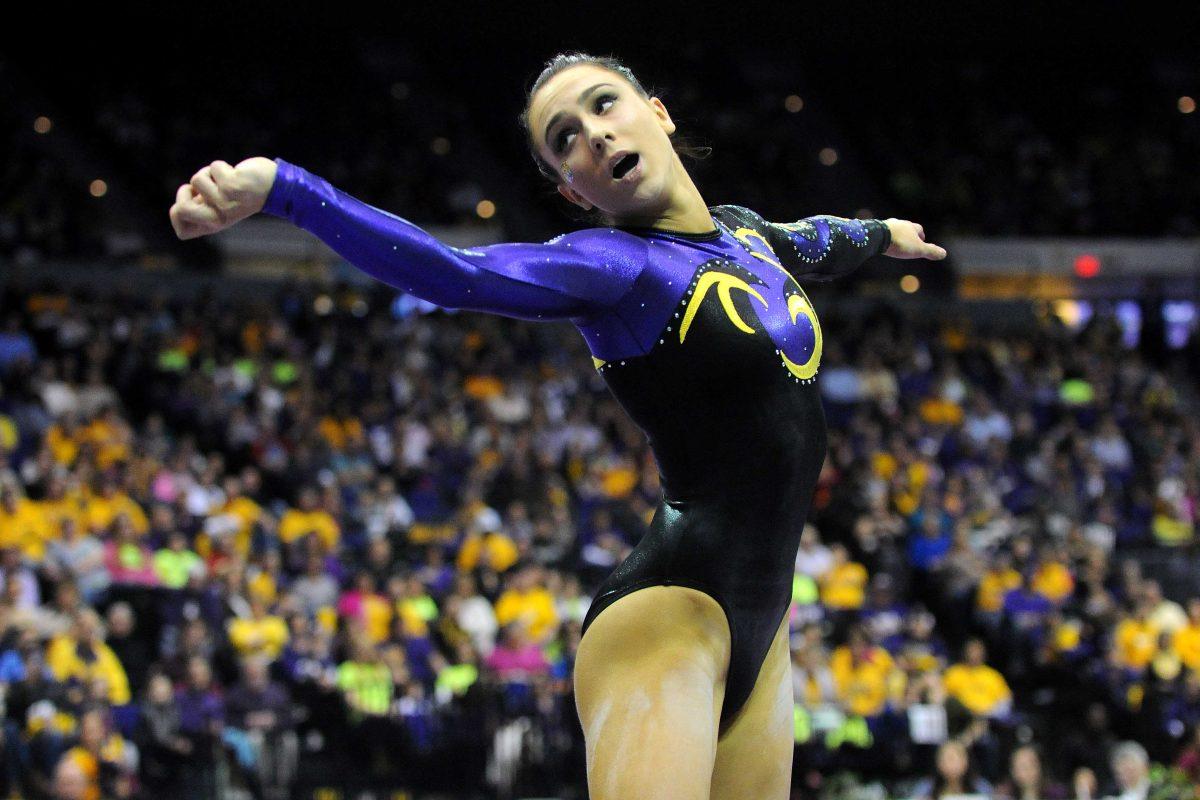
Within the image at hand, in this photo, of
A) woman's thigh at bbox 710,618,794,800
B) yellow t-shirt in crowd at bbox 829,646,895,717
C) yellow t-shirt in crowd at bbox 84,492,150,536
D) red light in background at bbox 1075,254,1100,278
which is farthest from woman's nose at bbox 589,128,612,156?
red light in background at bbox 1075,254,1100,278

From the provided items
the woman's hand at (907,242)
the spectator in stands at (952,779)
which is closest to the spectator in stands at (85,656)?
the spectator in stands at (952,779)

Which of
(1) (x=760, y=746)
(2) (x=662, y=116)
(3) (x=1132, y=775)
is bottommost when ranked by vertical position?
(3) (x=1132, y=775)

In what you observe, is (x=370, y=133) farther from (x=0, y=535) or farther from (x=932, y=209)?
(x=0, y=535)

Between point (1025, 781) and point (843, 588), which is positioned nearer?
point (1025, 781)

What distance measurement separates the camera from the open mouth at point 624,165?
3.21 meters

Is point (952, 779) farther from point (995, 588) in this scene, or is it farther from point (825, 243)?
point (825, 243)

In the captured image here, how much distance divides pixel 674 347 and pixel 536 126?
2.09ft

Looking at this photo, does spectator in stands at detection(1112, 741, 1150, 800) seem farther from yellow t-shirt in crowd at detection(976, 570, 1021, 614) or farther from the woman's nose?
the woman's nose

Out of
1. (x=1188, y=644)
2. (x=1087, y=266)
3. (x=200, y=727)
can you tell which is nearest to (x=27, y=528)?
(x=200, y=727)

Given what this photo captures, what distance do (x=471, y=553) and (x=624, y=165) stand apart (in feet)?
28.3

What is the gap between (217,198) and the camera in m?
2.67

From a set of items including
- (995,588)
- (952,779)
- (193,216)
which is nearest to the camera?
(193,216)

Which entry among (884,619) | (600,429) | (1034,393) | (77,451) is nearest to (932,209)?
(1034,393)

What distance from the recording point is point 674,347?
3.06 metres
